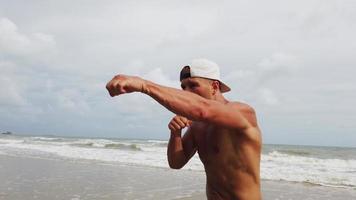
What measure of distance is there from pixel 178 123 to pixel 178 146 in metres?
0.20

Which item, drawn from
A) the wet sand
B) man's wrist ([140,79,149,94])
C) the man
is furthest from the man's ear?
the wet sand

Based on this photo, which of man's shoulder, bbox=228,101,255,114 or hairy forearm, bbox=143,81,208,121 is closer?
hairy forearm, bbox=143,81,208,121

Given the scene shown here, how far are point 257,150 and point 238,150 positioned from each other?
0.11 meters

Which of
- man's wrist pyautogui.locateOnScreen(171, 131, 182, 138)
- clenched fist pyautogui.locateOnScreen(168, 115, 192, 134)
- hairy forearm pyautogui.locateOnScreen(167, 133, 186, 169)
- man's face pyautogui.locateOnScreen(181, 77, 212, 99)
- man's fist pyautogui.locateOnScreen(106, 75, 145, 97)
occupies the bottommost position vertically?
hairy forearm pyautogui.locateOnScreen(167, 133, 186, 169)

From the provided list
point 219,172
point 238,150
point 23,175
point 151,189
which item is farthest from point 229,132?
point 23,175

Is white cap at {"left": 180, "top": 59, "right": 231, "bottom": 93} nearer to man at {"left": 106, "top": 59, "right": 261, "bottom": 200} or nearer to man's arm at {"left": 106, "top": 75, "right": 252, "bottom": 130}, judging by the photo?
man at {"left": 106, "top": 59, "right": 261, "bottom": 200}

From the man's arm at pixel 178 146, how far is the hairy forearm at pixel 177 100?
0.80m

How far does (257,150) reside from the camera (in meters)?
2.42

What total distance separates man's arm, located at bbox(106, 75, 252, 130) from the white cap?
17.1 inches

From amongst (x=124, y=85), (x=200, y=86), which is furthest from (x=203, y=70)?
(x=124, y=85)

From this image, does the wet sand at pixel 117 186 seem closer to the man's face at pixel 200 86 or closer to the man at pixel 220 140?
the man at pixel 220 140

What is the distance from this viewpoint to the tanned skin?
2139 millimetres

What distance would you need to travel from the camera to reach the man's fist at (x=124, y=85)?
5.36ft

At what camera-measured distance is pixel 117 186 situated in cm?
1027
